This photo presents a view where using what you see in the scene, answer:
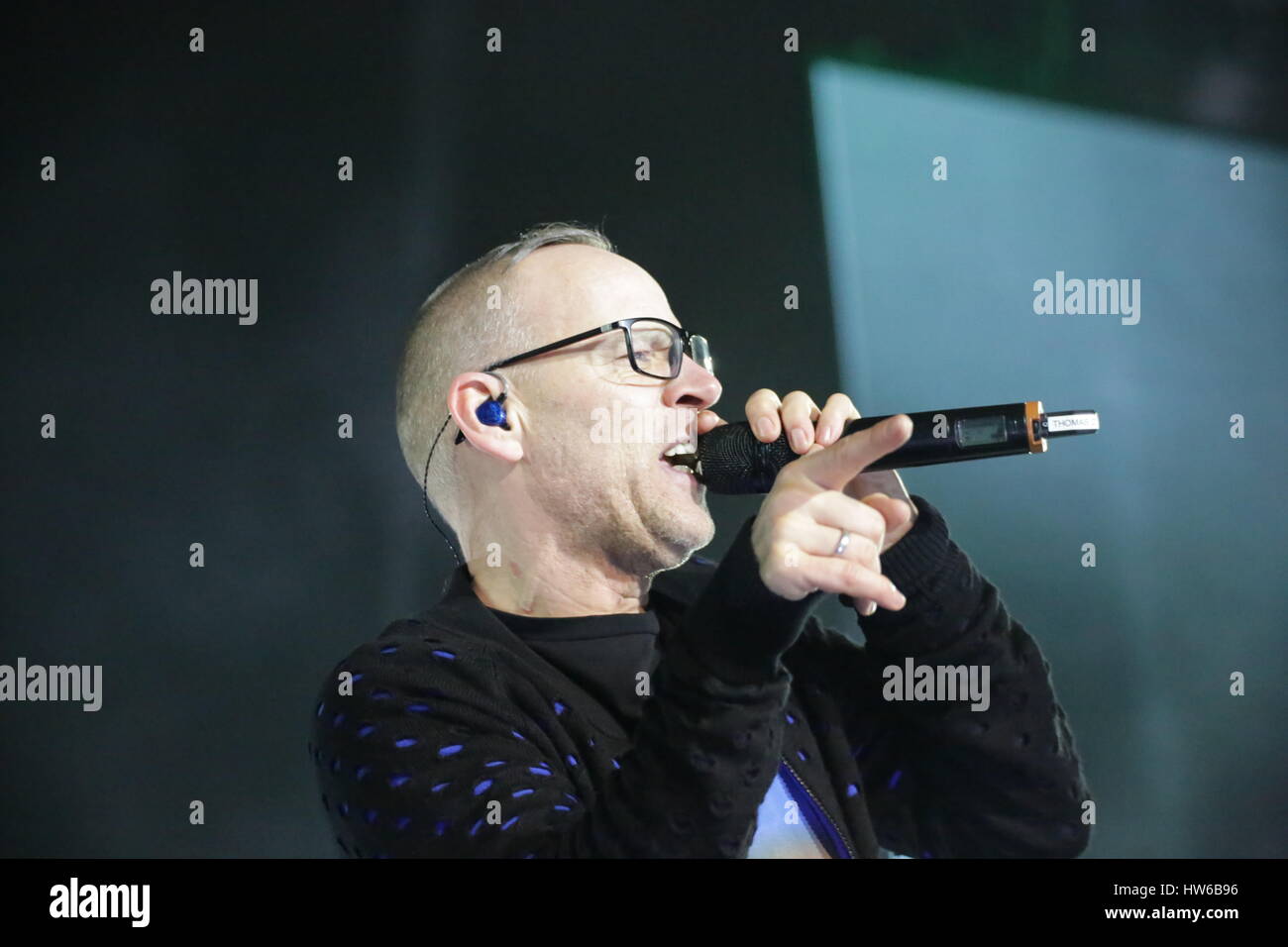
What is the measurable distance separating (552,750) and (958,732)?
0.48 meters

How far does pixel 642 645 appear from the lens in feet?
5.25

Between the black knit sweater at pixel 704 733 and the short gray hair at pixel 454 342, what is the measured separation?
0.59 ft

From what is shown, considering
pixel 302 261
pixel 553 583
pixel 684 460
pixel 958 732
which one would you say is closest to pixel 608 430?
pixel 684 460

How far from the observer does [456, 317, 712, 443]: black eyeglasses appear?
64.1 inches

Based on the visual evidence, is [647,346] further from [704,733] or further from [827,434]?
[704,733]

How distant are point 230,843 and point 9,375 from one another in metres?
0.82

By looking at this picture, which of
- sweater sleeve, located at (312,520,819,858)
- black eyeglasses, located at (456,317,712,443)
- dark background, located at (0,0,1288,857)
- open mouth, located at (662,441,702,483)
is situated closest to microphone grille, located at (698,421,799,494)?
open mouth, located at (662,441,702,483)

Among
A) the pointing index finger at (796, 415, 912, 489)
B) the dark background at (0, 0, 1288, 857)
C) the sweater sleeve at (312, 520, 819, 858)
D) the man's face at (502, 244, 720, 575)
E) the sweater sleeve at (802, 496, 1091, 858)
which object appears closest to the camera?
the pointing index finger at (796, 415, 912, 489)

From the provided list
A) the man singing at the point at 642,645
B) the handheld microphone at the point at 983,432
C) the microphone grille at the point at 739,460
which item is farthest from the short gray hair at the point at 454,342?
the handheld microphone at the point at 983,432

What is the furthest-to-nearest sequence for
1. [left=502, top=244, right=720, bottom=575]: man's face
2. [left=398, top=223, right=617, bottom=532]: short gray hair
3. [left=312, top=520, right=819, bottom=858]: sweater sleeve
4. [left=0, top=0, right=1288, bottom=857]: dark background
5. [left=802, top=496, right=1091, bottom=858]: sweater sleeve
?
[left=0, top=0, right=1288, bottom=857]: dark background < [left=398, top=223, right=617, bottom=532]: short gray hair < [left=502, top=244, right=720, bottom=575]: man's face < [left=802, top=496, right=1091, bottom=858]: sweater sleeve < [left=312, top=520, right=819, bottom=858]: sweater sleeve

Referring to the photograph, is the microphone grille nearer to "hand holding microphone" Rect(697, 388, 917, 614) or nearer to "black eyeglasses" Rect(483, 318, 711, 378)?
"hand holding microphone" Rect(697, 388, 917, 614)

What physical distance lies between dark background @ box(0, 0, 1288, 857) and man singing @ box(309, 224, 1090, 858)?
→ 33 centimetres

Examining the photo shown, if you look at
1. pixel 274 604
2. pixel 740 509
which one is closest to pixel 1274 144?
pixel 740 509
